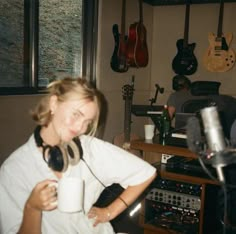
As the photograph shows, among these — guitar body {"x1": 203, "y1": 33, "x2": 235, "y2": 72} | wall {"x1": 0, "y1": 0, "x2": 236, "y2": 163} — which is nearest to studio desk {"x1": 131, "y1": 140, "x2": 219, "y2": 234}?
wall {"x1": 0, "y1": 0, "x2": 236, "y2": 163}

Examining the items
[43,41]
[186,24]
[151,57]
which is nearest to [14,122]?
[43,41]

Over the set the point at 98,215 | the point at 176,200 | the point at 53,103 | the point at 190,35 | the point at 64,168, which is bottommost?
the point at 176,200

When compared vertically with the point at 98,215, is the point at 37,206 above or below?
above

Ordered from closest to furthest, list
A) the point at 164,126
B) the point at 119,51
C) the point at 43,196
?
the point at 43,196, the point at 164,126, the point at 119,51

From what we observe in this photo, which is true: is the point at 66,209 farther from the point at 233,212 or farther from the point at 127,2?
the point at 127,2

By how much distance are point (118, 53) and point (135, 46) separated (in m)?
0.21

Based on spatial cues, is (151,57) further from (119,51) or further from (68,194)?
(68,194)

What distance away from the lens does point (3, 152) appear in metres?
2.95

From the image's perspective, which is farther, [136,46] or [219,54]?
[219,54]

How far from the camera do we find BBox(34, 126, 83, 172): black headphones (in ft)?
4.09

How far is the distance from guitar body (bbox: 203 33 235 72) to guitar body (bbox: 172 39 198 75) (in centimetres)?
15

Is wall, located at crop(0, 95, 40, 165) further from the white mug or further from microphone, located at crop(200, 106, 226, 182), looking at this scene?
microphone, located at crop(200, 106, 226, 182)

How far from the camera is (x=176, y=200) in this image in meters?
2.68

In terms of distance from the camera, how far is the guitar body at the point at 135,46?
3961mm
